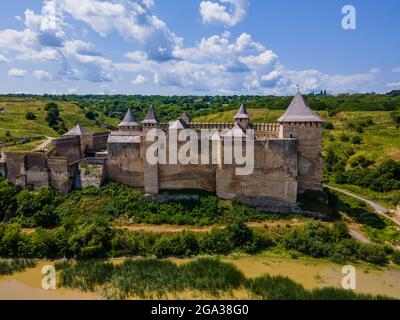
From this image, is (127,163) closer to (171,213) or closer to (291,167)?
(171,213)

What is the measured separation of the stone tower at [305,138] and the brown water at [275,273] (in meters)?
5.74

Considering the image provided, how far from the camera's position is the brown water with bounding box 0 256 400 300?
43.8ft

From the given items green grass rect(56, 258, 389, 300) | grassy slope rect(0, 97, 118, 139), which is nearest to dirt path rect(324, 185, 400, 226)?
green grass rect(56, 258, 389, 300)

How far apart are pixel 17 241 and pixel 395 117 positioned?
43.9 meters

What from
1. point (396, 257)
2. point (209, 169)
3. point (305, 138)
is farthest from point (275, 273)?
point (305, 138)

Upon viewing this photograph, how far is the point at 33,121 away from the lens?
42344mm

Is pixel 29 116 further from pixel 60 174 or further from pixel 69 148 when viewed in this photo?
pixel 60 174

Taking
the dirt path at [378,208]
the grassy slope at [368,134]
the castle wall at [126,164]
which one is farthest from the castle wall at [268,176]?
the grassy slope at [368,134]

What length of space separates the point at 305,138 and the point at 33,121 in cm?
3518

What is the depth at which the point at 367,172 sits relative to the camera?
29875 millimetres

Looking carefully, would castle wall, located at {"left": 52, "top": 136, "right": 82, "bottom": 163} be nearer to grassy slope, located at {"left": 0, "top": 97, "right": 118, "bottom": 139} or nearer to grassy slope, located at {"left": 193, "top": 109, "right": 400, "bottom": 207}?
grassy slope, located at {"left": 0, "top": 97, "right": 118, "bottom": 139}

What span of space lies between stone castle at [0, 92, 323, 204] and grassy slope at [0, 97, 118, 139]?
13.8m
